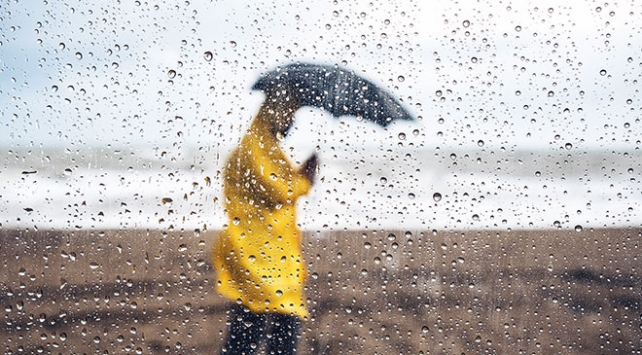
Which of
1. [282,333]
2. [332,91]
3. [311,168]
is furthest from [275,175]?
[282,333]

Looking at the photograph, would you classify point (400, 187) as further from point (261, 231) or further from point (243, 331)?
point (243, 331)

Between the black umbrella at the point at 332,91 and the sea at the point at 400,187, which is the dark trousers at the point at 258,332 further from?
the black umbrella at the point at 332,91

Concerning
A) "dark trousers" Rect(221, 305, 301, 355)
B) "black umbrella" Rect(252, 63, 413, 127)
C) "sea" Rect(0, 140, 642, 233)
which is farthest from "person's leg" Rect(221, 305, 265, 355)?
"black umbrella" Rect(252, 63, 413, 127)

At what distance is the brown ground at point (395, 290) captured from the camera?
968mm

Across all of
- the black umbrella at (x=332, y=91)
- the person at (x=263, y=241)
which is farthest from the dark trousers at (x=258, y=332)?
the black umbrella at (x=332, y=91)

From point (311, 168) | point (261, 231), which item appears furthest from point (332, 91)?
point (261, 231)

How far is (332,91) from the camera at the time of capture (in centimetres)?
96

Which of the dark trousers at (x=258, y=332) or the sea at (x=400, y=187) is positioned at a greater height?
the sea at (x=400, y=187)

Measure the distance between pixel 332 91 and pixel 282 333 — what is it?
1.43ft

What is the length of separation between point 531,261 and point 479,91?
31cm

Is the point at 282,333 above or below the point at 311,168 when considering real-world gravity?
below

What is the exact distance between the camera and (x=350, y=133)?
0.95 m

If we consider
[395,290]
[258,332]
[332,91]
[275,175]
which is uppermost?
[332,91]

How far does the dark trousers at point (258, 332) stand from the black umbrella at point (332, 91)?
14.8 inches
